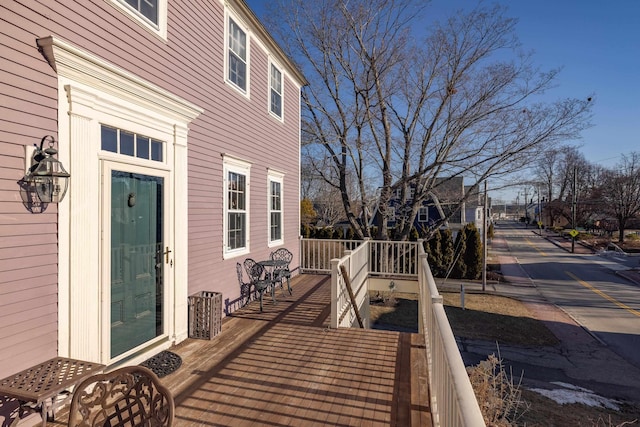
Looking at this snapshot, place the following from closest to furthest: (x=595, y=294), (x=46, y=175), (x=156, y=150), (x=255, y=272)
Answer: (x=46, y=175), (x=156, y=150), (x=255, y=272), (x=595, y=294)

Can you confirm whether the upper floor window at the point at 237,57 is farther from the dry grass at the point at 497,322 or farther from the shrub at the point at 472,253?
the shrub at the point at 472,253

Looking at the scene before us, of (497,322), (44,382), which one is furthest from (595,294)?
(44,382)

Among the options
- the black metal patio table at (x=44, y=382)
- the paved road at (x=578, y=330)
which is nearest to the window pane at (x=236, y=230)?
the black metal patio table at (x=44, y=382)

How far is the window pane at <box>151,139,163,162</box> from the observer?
4008 millimetres

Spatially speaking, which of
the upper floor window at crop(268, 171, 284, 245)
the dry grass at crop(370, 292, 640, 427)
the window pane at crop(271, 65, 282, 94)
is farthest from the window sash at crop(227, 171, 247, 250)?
the dry grass at crop(370, 292, 640, 427)

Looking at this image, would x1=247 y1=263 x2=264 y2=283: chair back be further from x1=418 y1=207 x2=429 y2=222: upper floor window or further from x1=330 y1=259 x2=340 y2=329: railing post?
x1=418 y1=207 x2=429 y2=222: upper floor window

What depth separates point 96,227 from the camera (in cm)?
319

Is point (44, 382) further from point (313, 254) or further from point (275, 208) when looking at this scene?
point (313, 254)

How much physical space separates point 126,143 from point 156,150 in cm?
46

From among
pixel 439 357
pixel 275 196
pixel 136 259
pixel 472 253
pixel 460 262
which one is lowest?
pixel 460 262

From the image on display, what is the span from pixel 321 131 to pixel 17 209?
12.3m

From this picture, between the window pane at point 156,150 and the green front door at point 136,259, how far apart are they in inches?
9.1

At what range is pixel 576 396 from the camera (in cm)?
703

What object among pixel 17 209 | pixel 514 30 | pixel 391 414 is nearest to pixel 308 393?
pixel 391 414
